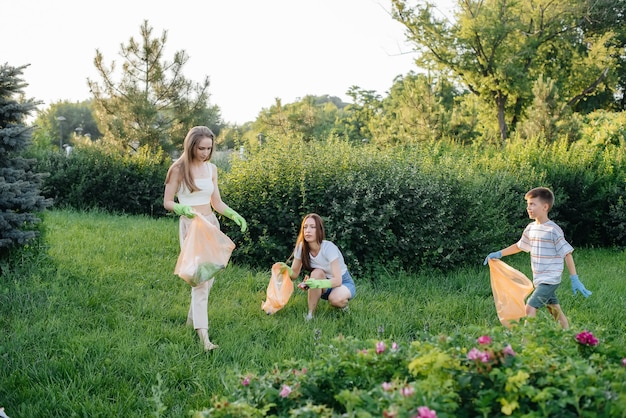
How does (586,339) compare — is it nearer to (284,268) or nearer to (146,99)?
(284,268)

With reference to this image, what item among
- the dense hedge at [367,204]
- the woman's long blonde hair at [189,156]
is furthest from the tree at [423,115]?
the woman's long blonde hair at [189,156]

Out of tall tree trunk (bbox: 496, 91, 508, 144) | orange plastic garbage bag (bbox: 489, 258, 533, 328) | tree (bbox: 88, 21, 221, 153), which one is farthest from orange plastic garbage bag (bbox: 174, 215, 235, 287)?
tall tree trunk (bbox: 496, 91, 508, 144)

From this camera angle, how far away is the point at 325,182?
A: 795cm

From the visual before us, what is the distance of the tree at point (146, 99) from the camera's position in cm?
1814

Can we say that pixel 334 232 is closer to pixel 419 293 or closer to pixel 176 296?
pixel 419 293

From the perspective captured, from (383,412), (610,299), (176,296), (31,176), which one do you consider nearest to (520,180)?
(610,299)

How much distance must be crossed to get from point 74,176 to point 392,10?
1731cm

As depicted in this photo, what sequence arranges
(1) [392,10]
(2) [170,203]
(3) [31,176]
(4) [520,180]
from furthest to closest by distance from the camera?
1. (1) [392,10]
2. (4) [520,180]
3. (3) [31,176]
4. (2) [170,203]

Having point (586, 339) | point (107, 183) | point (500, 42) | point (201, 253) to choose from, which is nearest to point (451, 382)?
point (586, 339)

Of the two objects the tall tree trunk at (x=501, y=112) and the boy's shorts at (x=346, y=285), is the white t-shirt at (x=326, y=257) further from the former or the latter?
the tall tree trunk at (x=501, y=112)

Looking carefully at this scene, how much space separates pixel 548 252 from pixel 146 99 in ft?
51.6

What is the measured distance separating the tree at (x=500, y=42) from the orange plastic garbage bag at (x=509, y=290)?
68.0ft

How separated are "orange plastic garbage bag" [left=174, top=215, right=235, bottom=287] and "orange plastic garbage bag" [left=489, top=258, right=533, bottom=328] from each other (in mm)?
2581

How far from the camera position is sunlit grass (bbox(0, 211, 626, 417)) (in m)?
3.83
